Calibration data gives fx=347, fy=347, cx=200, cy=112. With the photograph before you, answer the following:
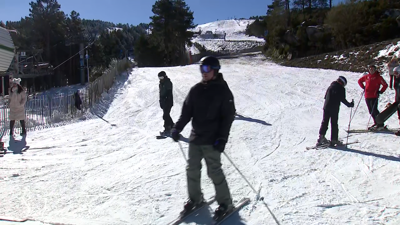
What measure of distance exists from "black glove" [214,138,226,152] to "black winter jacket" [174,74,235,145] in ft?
0.13

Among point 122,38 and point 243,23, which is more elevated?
point 243,23

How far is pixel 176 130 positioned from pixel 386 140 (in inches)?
213

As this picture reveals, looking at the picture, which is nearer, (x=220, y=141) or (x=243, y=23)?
(x=220, y=141)

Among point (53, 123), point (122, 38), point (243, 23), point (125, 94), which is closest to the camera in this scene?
point (53, 123)

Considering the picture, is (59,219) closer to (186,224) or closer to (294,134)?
(186,224)

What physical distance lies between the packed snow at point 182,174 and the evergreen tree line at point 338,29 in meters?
19.3

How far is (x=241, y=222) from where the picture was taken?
3707 millimetres

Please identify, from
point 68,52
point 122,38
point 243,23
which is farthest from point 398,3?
point 243,23

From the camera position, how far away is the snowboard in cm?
784

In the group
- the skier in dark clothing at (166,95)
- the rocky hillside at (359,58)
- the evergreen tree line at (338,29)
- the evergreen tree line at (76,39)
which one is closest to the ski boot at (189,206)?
the skier in dark clothing at (166,95)

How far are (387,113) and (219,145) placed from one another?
6042 mm

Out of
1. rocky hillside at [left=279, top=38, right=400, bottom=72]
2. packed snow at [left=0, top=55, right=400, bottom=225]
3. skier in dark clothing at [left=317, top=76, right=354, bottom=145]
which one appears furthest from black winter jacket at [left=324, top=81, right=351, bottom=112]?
rocky hillside at [left=279, top=38, right=400, bottom=72]

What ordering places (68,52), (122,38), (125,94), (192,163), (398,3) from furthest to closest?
(122,38)
(68,52)
(398,3)
(125,94)
(192,163)

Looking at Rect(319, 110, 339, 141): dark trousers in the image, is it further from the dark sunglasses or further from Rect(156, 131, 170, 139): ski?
the dark sunglasses
